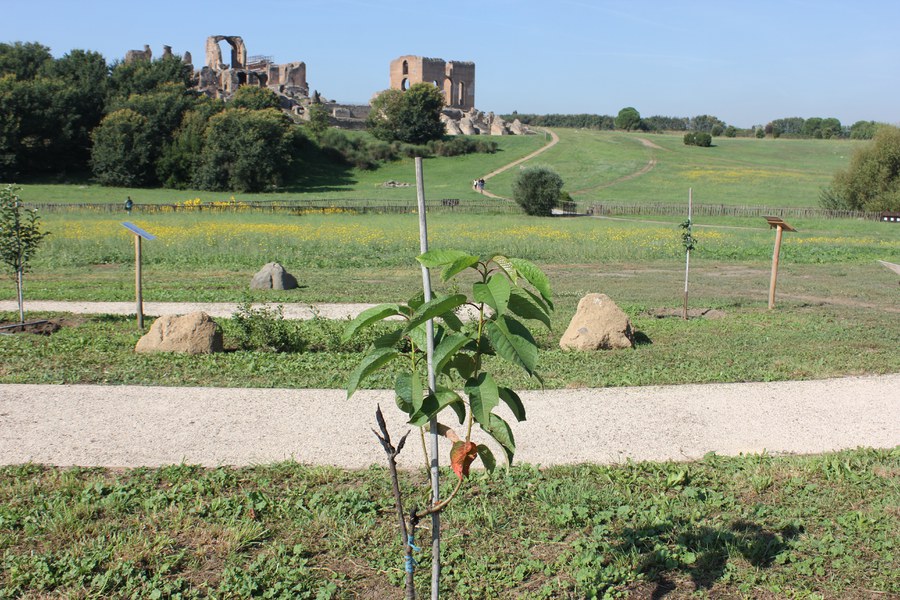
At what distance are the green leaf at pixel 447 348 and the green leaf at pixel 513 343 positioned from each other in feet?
0.41

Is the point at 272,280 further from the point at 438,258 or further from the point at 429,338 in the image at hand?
the point at 438,258

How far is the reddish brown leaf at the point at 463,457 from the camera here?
3311mm

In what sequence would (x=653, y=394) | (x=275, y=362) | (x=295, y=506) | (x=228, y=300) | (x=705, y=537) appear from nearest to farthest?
1. (x=705, y=537)
2. (x=295, y=506)
3. (x=653, y=394)
4. (x=275, y=362)
5. (x=228, y=300)

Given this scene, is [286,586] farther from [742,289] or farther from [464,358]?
[742,289]

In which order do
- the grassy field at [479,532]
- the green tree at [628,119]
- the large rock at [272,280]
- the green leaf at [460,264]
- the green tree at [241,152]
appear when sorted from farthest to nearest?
the green tree at [628,119] → the green tree at [241,152] → the large rock at [272,280] → the grassy field at [479,532] → the green leaf at [460,264]

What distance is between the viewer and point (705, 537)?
5180mm

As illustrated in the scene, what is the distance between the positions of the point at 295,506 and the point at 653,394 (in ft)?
15.7

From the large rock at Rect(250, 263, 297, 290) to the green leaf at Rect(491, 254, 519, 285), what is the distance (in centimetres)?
1621

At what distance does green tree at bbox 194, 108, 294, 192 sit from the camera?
64625mm

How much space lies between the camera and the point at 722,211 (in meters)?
51.6

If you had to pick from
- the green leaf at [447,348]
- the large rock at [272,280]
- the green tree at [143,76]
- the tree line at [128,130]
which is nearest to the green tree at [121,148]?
the tree line at [128,130]

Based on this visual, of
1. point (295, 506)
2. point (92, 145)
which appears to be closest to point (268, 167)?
point (92, 145)

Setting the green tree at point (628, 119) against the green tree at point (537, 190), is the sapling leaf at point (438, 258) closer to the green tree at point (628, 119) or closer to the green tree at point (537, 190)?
the green tree at point (537, 190)

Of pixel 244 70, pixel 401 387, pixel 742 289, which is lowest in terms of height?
pixel 742 289
